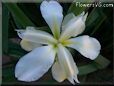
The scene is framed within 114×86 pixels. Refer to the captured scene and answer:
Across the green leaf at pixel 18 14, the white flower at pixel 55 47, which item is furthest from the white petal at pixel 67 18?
the green leaf at pixel 18 14

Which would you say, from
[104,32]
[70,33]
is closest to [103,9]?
[104,32]

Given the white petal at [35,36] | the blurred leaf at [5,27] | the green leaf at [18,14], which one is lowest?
the blurred leaf at [5,27]

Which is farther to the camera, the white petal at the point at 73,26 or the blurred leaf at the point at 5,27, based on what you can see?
the blurred leaf at the point at 5,27

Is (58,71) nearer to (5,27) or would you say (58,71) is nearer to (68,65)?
(68,65)

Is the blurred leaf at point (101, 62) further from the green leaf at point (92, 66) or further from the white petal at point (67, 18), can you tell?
the white petal at point (67, 18)

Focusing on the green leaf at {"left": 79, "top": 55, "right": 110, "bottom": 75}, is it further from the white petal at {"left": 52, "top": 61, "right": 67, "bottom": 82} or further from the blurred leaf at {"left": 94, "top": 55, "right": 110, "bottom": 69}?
the white petal at {"left": 52, "top": 61, "right": 67, "bottom": 82}

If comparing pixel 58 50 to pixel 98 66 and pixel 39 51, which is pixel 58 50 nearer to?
pixel 39 51

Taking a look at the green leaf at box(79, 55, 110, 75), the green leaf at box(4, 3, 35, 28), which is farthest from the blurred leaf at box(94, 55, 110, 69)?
the green leaf at box(4, 3, 35, 28)
